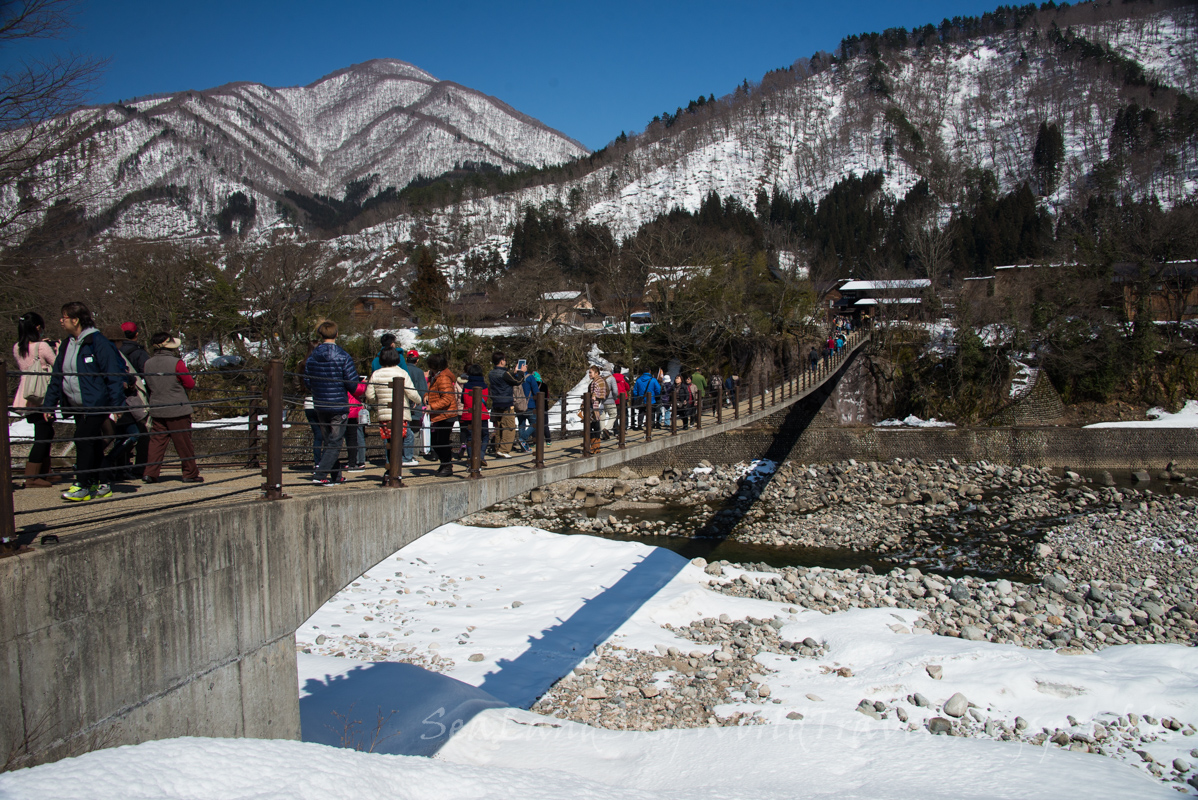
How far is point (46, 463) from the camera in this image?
4.79 meters

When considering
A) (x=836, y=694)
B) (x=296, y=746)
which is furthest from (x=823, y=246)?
(x=296, y=746)

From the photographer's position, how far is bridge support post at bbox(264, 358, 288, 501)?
4.25 meters

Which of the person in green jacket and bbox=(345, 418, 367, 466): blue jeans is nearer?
bbox=(345, 418, 367, 466): blue jeans

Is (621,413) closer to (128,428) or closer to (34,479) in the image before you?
(128,428)

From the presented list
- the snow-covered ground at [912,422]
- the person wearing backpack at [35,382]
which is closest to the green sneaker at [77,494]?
the person wearing backpack at [35,382]

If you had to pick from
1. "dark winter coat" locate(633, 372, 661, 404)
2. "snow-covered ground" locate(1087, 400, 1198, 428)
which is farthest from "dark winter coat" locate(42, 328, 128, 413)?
"snow-covered ground" locate(1087, 400, 1198, 428)

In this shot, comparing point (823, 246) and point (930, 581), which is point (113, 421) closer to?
point (930, 581)

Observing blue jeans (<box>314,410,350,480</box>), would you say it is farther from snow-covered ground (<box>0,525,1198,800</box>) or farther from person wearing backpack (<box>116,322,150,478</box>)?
snow-covered ground (<box>0,525,1198,800</box>)

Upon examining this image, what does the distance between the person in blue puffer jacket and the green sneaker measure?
58.1 inches

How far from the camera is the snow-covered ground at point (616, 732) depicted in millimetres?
3914

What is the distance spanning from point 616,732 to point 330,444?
13.1ft

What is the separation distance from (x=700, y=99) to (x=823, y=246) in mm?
81532

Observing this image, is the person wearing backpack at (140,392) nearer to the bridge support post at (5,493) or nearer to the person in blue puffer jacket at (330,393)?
the person in blue puffer jacket at (330,393)

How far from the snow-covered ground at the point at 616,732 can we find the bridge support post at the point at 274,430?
4.88 ft
